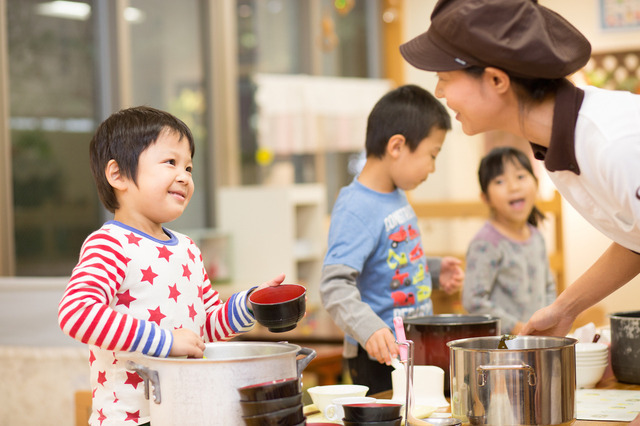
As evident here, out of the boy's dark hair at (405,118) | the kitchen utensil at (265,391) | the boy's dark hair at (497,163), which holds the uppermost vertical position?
the boy's dark hair at (405,118)

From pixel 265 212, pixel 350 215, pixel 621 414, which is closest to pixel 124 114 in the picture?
pixel 350 215

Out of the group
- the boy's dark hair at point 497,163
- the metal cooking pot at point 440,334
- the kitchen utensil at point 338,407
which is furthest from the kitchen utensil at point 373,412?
the boy's dark hair at point 497,163

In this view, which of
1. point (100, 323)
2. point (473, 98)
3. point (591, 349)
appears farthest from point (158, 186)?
point (591, 349)

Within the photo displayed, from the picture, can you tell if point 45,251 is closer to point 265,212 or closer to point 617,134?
point 265,212

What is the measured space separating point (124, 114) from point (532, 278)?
158 cm

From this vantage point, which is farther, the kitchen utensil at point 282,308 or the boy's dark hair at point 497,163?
the boy's dark hair at point 497,163

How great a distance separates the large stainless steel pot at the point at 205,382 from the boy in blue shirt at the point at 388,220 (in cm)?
76

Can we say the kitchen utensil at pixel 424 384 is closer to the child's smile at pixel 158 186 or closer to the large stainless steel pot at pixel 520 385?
the large stainless steel pot at pixel 520 385

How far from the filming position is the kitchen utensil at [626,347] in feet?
5.48

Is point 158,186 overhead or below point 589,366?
overhead

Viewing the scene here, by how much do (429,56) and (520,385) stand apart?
515mm

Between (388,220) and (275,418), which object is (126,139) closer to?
(275,418)

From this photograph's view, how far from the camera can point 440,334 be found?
5.17 feet

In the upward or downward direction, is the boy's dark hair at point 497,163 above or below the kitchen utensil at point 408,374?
above
